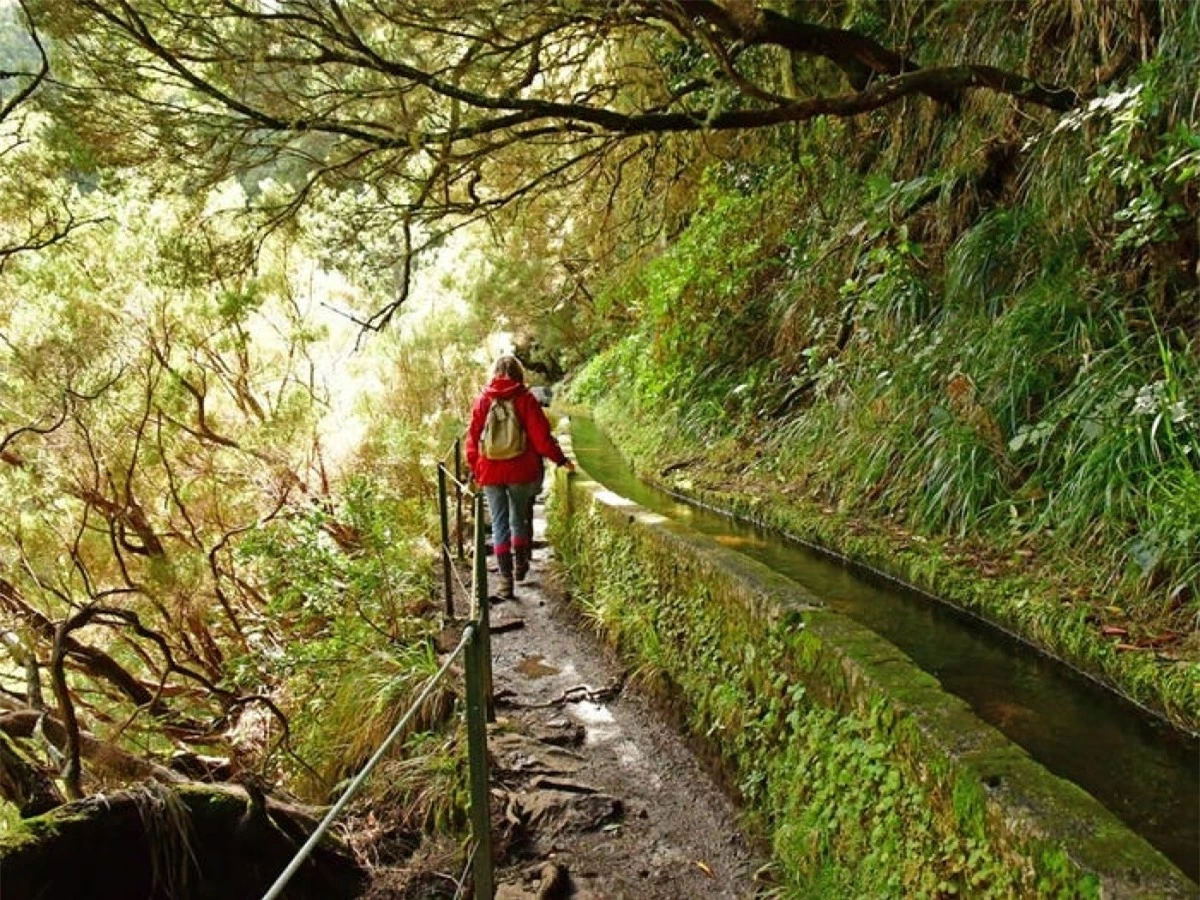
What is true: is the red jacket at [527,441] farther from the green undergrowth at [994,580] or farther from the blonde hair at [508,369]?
the green undergrowth at [994,580]

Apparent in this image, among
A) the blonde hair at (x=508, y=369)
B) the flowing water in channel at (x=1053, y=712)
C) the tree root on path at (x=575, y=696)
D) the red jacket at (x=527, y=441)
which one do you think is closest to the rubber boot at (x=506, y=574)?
the red jacket at (x=527, y=441)

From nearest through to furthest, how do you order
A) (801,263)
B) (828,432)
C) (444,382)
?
(828,432)
(801,263)
(444,382)

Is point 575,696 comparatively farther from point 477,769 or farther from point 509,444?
point 477,769

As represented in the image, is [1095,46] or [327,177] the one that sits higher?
[1095,46]

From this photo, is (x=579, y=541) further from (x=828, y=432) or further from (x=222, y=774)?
(x=222, y=774)

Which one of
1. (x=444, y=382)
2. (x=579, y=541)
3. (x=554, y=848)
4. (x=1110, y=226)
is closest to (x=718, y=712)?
(x=554, y=848)

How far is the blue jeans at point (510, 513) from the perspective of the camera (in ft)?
21.7

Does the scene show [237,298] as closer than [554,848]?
No

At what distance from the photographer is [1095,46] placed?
5391mm

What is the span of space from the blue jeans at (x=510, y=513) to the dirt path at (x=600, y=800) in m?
1.48

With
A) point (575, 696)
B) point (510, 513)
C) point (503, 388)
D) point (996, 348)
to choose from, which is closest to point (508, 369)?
point (503, 388)

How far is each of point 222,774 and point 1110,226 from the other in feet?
20.0

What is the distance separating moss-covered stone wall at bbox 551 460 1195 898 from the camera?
2014mm

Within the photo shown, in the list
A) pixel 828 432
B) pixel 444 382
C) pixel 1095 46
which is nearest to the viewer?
pixel 1095 46
